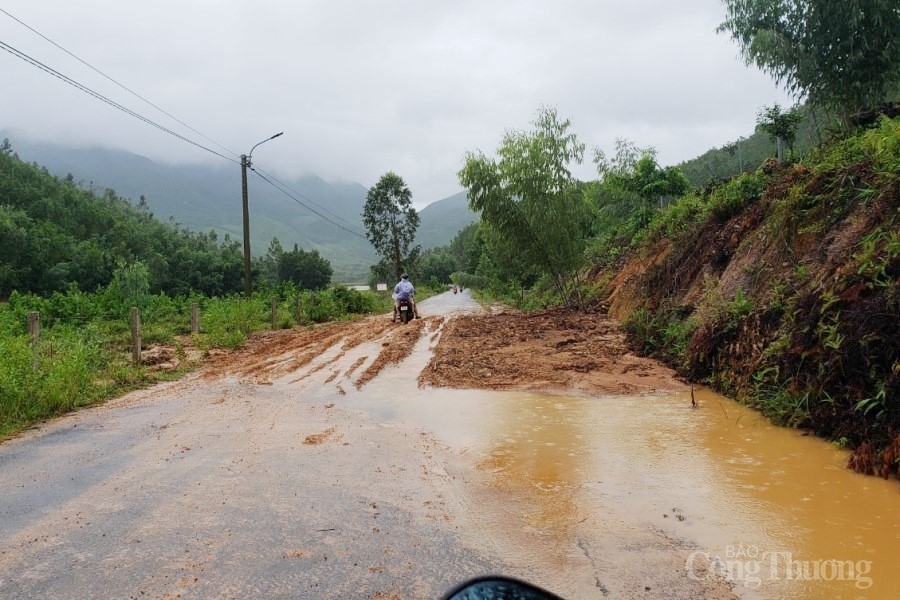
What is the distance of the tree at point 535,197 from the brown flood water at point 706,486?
11.5 m

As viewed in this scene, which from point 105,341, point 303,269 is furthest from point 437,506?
point 303,269

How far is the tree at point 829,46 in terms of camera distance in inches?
573

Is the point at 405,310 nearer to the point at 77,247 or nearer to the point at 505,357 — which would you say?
the point at 505,357

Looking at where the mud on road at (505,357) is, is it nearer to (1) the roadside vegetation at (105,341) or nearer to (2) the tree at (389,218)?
(1) the roadside vegetation at (105,341)

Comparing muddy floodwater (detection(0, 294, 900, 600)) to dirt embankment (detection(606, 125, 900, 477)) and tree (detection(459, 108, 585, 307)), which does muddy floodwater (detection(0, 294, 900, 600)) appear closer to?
dirt embankment (detection(606, 125, 900, 477))

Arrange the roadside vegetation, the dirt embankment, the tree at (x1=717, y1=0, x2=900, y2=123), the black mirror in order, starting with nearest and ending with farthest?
the black mirror < the dirt embankment < the roadside vegetation < the tree at (x1=717, y1=0, x2=900, y2=123)

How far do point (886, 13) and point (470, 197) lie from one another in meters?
12.1

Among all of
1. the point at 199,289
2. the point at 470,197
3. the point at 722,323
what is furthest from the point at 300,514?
the point at 199,289

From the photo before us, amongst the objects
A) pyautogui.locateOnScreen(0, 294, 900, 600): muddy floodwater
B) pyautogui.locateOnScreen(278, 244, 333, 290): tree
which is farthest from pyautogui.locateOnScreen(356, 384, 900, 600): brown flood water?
pyautogui.locateOnScreen(278, 244, 333, 290): tree

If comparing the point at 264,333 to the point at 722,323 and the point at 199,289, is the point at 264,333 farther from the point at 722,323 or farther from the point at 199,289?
the point at 199,289

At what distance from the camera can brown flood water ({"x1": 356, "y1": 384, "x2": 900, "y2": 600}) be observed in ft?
9.70

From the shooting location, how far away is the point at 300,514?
3730mm

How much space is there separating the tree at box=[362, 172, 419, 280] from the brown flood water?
37.5 metres

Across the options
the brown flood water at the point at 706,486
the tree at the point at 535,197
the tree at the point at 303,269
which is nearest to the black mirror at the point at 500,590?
the brown flood water at the point at 706,486
